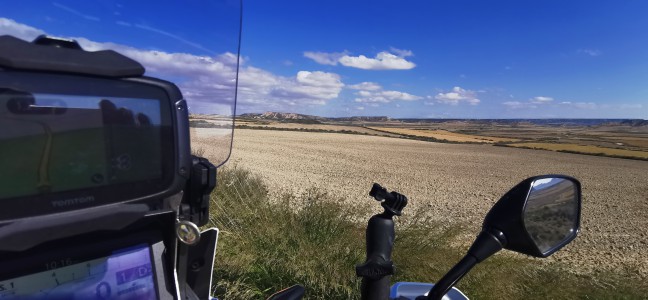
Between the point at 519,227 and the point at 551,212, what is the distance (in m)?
0.28

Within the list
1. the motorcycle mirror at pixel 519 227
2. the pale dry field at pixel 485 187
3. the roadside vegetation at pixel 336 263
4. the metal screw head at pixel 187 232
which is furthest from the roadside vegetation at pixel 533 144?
the motorcycle mirror at pixel 519 227

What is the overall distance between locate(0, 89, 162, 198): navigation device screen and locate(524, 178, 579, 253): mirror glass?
1229mm

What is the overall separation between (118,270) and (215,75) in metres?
0.94

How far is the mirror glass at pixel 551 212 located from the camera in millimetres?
1484

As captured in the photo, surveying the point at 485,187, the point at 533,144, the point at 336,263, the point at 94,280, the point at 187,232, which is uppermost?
the point at 187,232

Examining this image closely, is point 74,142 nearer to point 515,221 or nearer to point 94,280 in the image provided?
point 94,280

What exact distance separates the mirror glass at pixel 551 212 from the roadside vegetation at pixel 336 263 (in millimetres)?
3173

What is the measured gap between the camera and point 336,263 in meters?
4.96

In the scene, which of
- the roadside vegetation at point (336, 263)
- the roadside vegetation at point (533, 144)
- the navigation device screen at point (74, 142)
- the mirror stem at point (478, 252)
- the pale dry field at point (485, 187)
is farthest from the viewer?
the roadside vegetation at point (533, 144)

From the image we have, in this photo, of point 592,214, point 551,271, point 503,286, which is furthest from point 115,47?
point 592,214

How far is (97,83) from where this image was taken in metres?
1.29

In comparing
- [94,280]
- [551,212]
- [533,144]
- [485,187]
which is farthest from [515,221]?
[533,144]

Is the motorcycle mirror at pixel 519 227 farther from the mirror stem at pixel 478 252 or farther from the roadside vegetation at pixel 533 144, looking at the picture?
the roadside vegetation at pixel 533 144

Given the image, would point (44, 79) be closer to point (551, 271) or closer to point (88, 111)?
point (88, 111)
